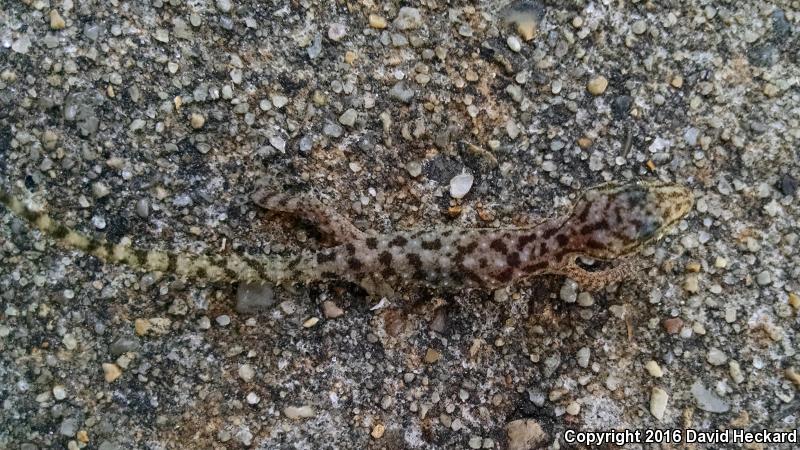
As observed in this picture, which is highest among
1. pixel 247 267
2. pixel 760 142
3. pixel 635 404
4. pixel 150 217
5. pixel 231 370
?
pixel 760 142

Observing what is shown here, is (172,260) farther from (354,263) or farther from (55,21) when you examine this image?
(55,21)

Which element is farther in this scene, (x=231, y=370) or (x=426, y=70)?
(x=426, y=70)

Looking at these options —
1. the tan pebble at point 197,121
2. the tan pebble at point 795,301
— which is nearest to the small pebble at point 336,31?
the tan pebble at point 197,121

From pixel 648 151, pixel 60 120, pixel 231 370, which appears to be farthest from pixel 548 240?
pixel 60 120

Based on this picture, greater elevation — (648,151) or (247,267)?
(648,151)

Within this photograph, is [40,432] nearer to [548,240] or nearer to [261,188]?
[261,188]

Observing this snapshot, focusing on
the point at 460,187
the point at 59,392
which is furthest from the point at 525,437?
the point at 59,392

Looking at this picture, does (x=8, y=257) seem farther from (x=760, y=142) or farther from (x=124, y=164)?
(x=760, y=142)
